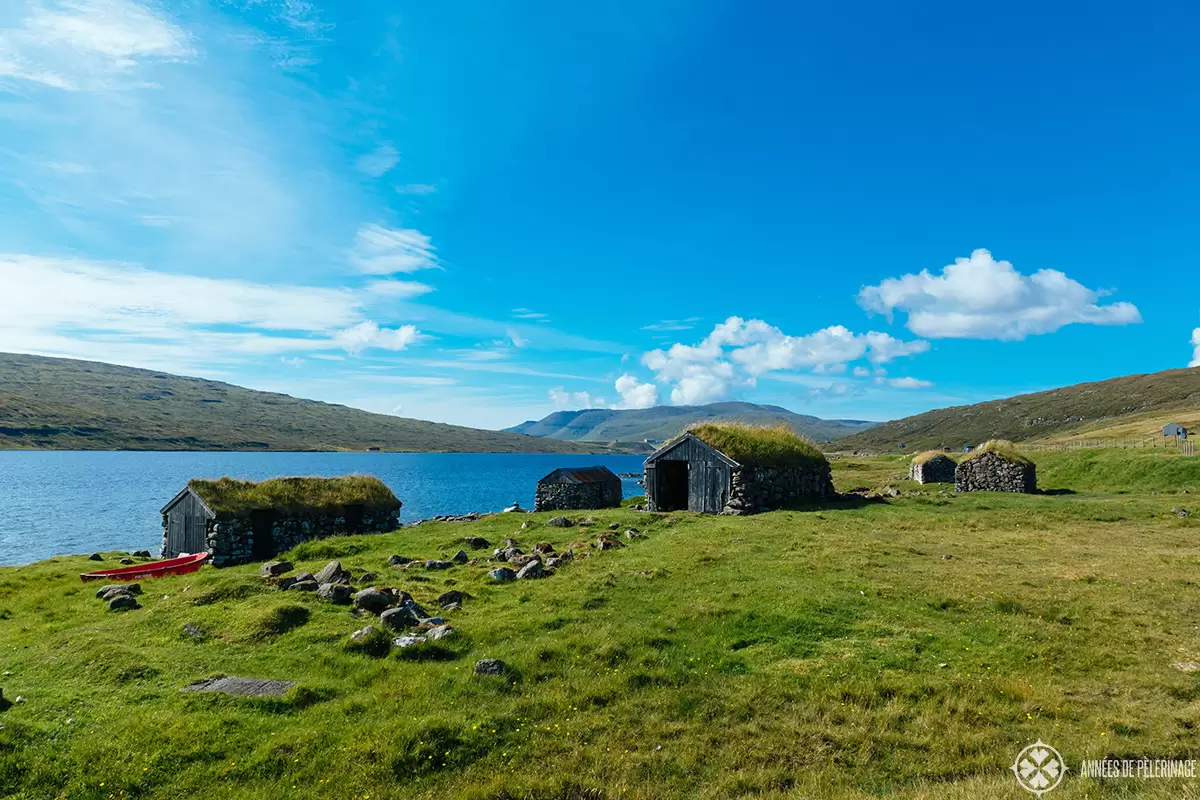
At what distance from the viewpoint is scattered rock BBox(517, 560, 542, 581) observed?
22141 millimetres

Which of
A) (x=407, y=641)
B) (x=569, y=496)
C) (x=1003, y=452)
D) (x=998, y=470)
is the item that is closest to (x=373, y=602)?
(x=407, y=641)

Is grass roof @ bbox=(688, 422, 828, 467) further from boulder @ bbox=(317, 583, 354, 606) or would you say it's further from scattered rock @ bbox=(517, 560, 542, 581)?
boulder @ bbox=(317, 583, 354, 606)

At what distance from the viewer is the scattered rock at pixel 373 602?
17641mm

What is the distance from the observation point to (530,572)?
22.3 metres

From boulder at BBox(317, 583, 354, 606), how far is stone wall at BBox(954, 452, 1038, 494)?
49.9 metres

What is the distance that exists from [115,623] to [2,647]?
2400 mm

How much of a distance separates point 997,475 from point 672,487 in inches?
1082

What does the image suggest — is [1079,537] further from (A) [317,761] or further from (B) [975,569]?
(A) [317,761]

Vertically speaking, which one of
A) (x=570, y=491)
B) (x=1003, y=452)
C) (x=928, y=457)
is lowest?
(x=570, y=491)

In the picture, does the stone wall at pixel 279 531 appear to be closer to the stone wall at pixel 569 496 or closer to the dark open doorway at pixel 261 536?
the dark open doorway at pixel 261 536

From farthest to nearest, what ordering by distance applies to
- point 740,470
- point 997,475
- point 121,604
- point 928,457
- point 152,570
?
1. point 928,457
2. point 997,475
3. point 740,470
4. point 152,570
5. point 121,604

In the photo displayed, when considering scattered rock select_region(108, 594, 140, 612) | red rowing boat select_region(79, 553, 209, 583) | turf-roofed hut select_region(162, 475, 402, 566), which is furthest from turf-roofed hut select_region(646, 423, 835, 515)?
scattered rock select_region(108, 594, 140, 612)

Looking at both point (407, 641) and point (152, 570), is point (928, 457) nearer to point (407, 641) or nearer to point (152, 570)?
point (407, 641)

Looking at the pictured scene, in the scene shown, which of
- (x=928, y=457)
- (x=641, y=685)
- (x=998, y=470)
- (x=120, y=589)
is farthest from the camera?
(x=928, y=457)
